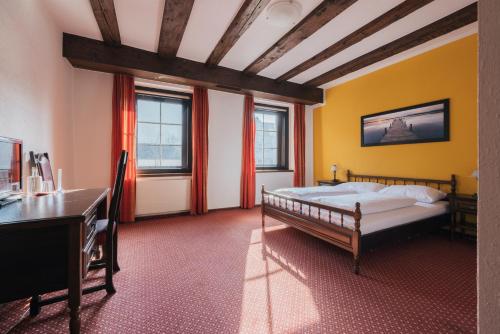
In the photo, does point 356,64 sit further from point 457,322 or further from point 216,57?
point 457,322

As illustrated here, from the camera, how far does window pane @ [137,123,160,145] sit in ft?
13.4

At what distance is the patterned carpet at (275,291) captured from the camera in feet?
4.83

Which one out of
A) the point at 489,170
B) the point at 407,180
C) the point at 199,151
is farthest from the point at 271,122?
the point at 489,170

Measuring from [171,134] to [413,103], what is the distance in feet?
13.5

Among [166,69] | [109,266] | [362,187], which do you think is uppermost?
[166,69]

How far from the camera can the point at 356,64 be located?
3.82m

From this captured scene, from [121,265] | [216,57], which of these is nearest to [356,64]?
[216,57]

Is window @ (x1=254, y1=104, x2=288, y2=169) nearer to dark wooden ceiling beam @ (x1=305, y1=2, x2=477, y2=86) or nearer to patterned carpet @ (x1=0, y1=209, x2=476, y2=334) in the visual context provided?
dark wooden ceiling beam @ (x1=305, y1=2, x2=477, y2=86)

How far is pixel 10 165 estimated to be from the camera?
5.32 ft

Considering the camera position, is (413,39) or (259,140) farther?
(259,140)

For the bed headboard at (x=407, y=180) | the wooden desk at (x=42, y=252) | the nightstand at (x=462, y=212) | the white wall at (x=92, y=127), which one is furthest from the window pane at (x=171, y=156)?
the nightstand at (x=462, y=212)

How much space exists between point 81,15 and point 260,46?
219 centimetres

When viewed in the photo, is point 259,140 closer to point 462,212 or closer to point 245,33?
point 245,33

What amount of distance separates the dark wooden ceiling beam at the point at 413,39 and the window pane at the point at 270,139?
1.76 meters
